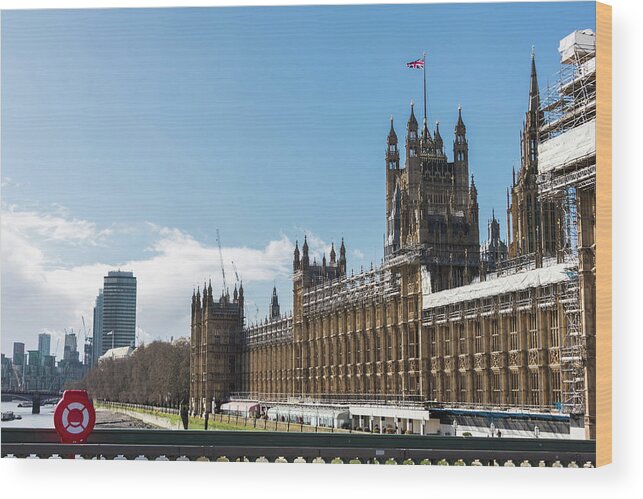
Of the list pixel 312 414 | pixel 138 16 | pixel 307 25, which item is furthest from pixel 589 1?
pixel 312 414

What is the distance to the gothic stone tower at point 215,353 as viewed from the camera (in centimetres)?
10194

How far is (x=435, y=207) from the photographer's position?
9044 centimetres

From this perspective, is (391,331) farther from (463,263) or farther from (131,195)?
(131,195)

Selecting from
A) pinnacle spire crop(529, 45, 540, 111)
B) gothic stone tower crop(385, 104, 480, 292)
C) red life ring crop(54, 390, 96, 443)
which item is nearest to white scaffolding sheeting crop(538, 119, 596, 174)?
pinnacle spire crop(529, 45, 540, 111)

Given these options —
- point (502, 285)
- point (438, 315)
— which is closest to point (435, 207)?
point (438, 315)

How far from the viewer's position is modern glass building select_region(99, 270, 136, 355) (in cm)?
6519

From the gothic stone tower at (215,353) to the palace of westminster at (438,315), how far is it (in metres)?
0.16

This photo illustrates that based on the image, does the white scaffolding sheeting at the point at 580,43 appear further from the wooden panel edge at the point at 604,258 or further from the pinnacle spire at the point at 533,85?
the pinnacle spire at the point at 533,85

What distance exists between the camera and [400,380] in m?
72.7

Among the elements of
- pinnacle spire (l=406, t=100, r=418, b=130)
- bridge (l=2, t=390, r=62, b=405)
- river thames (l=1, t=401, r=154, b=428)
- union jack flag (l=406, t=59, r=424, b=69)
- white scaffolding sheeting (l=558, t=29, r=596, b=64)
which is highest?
pinnacle spire (l=406, t=100, r=418, b=130)

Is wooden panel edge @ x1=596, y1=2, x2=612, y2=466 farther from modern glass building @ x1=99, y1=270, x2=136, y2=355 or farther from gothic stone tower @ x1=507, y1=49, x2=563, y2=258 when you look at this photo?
gothic stone tower @ x1=507, y1=49, x2=563, y2=258

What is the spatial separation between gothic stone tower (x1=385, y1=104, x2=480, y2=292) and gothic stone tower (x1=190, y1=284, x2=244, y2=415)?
19052 millimetres

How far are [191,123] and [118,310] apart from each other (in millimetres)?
18797

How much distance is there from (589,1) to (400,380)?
3293 centimetres
